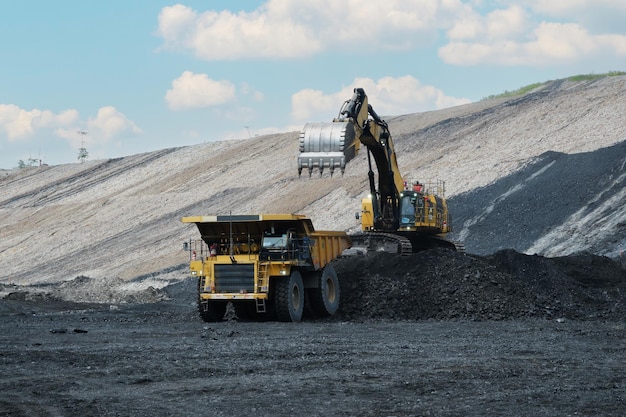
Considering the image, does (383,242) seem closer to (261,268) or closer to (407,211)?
(407,211)

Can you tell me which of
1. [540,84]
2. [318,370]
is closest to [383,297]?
[318,370]

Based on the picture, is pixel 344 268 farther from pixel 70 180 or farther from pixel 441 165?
pixel 70 180

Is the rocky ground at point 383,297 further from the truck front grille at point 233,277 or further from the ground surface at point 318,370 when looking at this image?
the truck front grille at point 233,277

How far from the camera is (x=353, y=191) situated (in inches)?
2004

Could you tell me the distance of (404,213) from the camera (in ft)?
95.2

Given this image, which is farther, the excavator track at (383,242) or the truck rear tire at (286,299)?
the excavator track at (383,242)

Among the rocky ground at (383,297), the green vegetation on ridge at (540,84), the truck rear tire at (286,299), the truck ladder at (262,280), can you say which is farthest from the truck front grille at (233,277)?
the green vegetation on ridge at (540,84)

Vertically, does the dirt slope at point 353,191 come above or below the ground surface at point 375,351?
above

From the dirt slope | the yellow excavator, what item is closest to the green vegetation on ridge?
the dirt slope

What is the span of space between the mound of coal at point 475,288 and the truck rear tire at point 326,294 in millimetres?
488

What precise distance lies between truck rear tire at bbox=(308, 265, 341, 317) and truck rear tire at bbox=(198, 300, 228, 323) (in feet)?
7.17

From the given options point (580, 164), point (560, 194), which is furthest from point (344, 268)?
point (580, 164)

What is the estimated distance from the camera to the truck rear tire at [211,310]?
2303 cm

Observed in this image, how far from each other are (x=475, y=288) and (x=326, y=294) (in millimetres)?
3615
